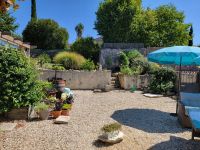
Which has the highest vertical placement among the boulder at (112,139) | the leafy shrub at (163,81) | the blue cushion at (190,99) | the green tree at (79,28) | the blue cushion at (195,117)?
the green tree at (79,28)

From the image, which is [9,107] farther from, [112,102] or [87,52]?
[87,52]

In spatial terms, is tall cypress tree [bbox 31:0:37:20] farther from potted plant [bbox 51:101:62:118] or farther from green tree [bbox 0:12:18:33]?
potted plant [bbox 51:101:62:118]

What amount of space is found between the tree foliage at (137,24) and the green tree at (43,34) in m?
4.15

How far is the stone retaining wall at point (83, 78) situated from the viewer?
16.5m

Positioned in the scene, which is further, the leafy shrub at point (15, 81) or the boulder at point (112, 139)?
the leafy shrub at point (15, 81)

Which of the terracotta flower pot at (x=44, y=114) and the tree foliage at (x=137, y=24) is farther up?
the tree foliage at (x=137, y=24)

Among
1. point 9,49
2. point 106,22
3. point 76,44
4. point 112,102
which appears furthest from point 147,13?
point 9,49

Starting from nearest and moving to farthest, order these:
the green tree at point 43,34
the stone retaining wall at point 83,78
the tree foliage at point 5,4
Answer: the tree foliage at point 5,4 < the stone retaining wall at point 83,78 < the green tree at point 43,34

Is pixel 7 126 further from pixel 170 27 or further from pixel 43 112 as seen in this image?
pixel 170 27

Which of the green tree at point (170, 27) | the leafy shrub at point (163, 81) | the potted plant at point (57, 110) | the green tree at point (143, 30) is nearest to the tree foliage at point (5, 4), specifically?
the potted plant at point (57, 110)

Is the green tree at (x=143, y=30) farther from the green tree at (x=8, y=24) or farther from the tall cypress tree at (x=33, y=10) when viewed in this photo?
the tall cypress tree at (x=33, y=10)

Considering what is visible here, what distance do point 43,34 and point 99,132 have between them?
23497 mm

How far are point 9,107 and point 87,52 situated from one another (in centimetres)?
1674

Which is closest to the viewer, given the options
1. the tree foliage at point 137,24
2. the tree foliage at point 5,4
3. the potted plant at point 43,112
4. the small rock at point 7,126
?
the tree foliage at point 5,4
